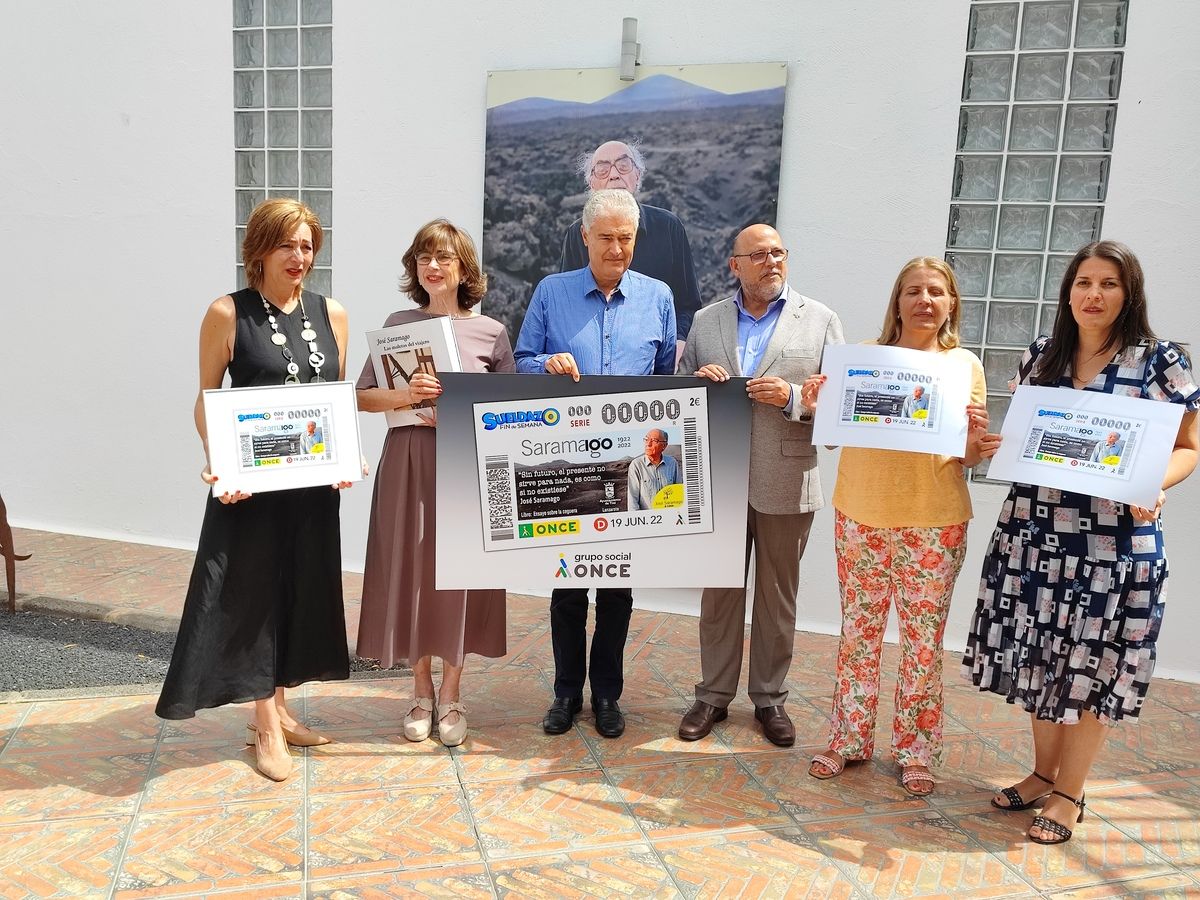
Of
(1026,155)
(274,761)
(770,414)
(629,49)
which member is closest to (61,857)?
(274,761)

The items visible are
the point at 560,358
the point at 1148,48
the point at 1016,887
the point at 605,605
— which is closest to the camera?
the point at 1016,887

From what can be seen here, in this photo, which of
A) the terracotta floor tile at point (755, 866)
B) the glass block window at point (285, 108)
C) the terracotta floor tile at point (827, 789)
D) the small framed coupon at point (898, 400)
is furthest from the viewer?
the glass block window at point (285, 108)

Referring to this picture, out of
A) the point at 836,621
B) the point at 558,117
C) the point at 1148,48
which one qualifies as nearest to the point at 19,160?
the point at 558,117

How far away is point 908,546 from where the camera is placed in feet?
10.7

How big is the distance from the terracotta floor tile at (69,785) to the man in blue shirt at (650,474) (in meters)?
2.13

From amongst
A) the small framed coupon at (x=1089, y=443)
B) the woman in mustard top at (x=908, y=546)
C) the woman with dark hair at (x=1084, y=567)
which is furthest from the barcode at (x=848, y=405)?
the woman with dark hair at (x=1084, y=567)

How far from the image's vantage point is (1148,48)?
187 inches

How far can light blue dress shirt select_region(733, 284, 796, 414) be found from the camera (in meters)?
3.65

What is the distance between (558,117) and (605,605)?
10.8 ft

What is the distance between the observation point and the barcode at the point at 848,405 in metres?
3.19

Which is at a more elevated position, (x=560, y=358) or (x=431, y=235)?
(x=431, y=235)

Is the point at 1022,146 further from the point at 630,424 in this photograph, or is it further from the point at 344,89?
the point at 344,89

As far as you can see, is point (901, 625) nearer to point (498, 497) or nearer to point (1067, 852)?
point (1067, 852)

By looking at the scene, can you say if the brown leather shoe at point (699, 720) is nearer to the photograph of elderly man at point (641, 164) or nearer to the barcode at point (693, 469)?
the barcode at point (693, 469)
